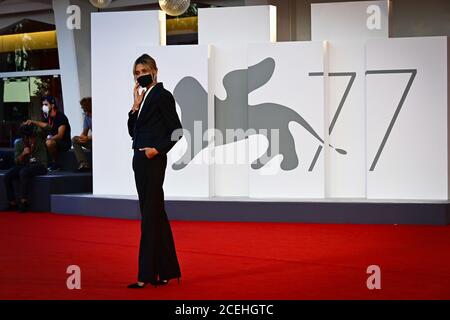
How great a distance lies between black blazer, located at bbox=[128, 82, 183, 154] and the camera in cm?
575

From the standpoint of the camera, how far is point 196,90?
1086 centimetres

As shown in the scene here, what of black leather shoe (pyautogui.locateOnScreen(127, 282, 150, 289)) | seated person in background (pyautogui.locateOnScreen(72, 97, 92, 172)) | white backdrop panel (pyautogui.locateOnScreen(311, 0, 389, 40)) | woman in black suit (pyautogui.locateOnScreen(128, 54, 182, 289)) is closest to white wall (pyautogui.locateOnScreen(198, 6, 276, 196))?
white backdrop panel (pyautogui.locateOnScreen(311, 0, 389, 40))

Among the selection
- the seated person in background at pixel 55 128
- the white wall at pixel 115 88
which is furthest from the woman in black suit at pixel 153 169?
the seated person in background at pixel 55 128

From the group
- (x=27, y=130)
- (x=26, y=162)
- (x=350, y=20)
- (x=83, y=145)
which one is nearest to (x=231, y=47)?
(x=350, y=20)

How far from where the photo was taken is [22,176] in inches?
452

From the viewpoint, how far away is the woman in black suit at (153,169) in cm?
571

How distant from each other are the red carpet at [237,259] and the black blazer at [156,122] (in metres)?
1.01

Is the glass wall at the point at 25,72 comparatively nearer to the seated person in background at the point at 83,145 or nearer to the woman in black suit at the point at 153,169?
the seated person in background at the point at 83,145

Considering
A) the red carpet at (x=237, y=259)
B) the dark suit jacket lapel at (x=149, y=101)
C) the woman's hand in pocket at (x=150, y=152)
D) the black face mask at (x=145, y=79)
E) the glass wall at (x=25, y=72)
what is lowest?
the red carpet at (x=237, y=259)

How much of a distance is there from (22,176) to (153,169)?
6178mm

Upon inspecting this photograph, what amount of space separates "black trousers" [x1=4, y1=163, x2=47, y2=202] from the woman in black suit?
6.04m

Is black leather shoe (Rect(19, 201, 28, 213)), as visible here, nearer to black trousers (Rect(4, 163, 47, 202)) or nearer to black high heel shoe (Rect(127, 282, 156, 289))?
black trousers (Rect(4, 163, 47, 202))

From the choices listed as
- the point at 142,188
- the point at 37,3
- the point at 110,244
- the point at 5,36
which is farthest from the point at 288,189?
the point at 5,36

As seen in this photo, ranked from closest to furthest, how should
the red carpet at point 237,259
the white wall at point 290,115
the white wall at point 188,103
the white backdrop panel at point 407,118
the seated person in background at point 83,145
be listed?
the red carpet at point 237,259
the white backdrop panel at point 407,118
the white wall at point 290,115
the white wall at point 188,103
the seated person in background at point 83,145
